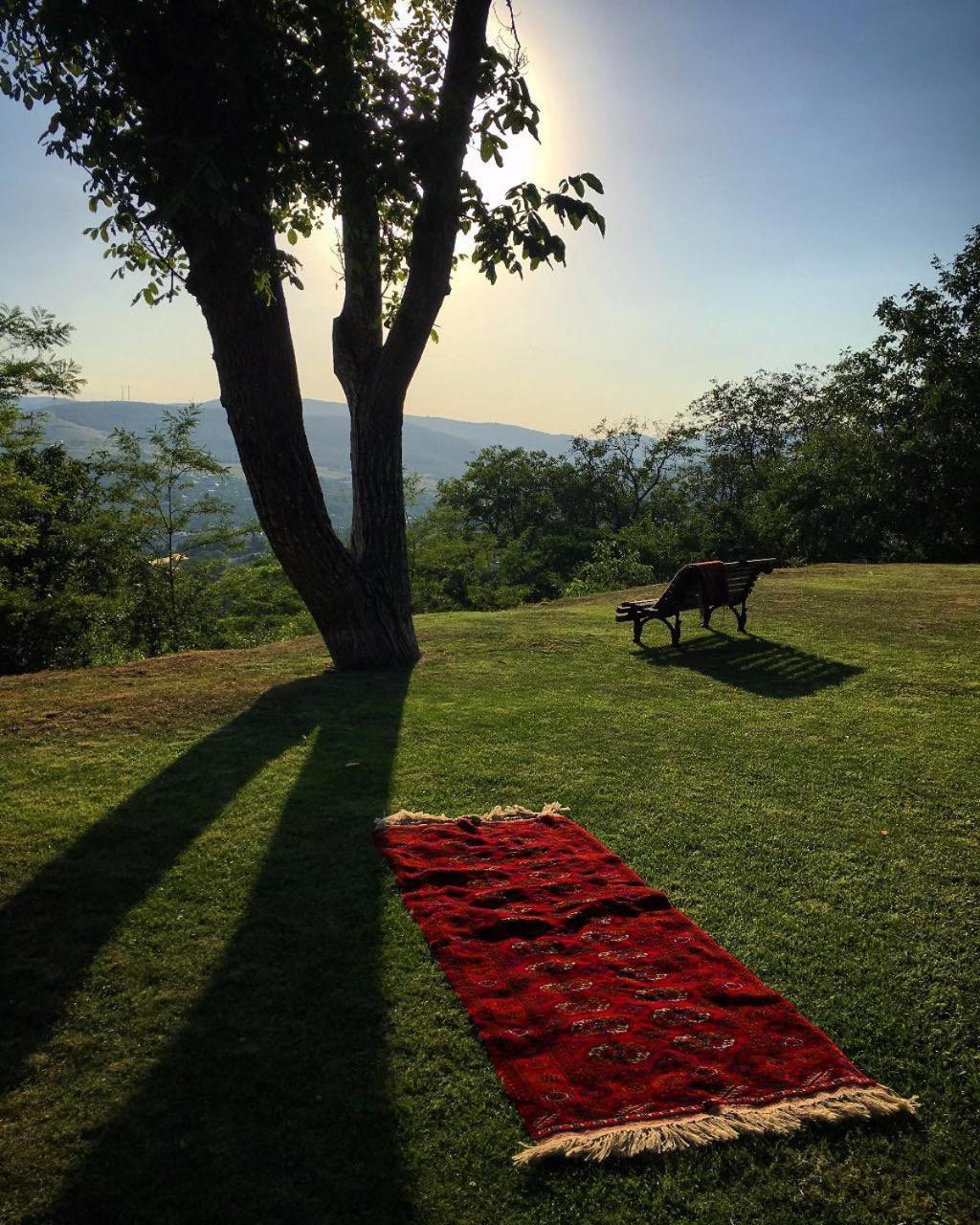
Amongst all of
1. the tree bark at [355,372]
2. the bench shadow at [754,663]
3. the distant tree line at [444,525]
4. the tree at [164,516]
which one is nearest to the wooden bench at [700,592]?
the bench shadow at [754,663]

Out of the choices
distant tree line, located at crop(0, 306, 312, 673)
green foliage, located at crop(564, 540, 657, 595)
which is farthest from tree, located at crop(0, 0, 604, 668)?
green foliage, located at crop(564, 540, 657, 595)

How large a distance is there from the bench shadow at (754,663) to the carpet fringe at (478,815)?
353 centimetres

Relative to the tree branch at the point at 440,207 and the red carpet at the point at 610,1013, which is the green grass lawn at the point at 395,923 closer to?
the red carpet at the point at 610,1013

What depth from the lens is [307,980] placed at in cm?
328

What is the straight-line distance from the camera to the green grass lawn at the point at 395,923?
2330mm

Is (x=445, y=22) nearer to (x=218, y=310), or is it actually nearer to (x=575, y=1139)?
(x=218, y=310)

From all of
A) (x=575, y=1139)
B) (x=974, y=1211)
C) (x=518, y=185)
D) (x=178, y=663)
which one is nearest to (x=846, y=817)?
(x=974, y=1211)

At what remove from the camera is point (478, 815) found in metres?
5.06

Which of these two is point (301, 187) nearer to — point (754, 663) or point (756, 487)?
point (754, 663)

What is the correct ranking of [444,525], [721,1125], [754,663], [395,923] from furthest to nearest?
[444,525], [754,663], [395,923], [721,1125]

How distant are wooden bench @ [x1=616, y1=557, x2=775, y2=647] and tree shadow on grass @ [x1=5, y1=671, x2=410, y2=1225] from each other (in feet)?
18.3

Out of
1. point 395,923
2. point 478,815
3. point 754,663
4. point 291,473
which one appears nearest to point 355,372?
point 291,473

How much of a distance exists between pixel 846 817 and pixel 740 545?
30.6 metres

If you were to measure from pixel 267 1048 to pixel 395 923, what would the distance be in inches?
38.2
